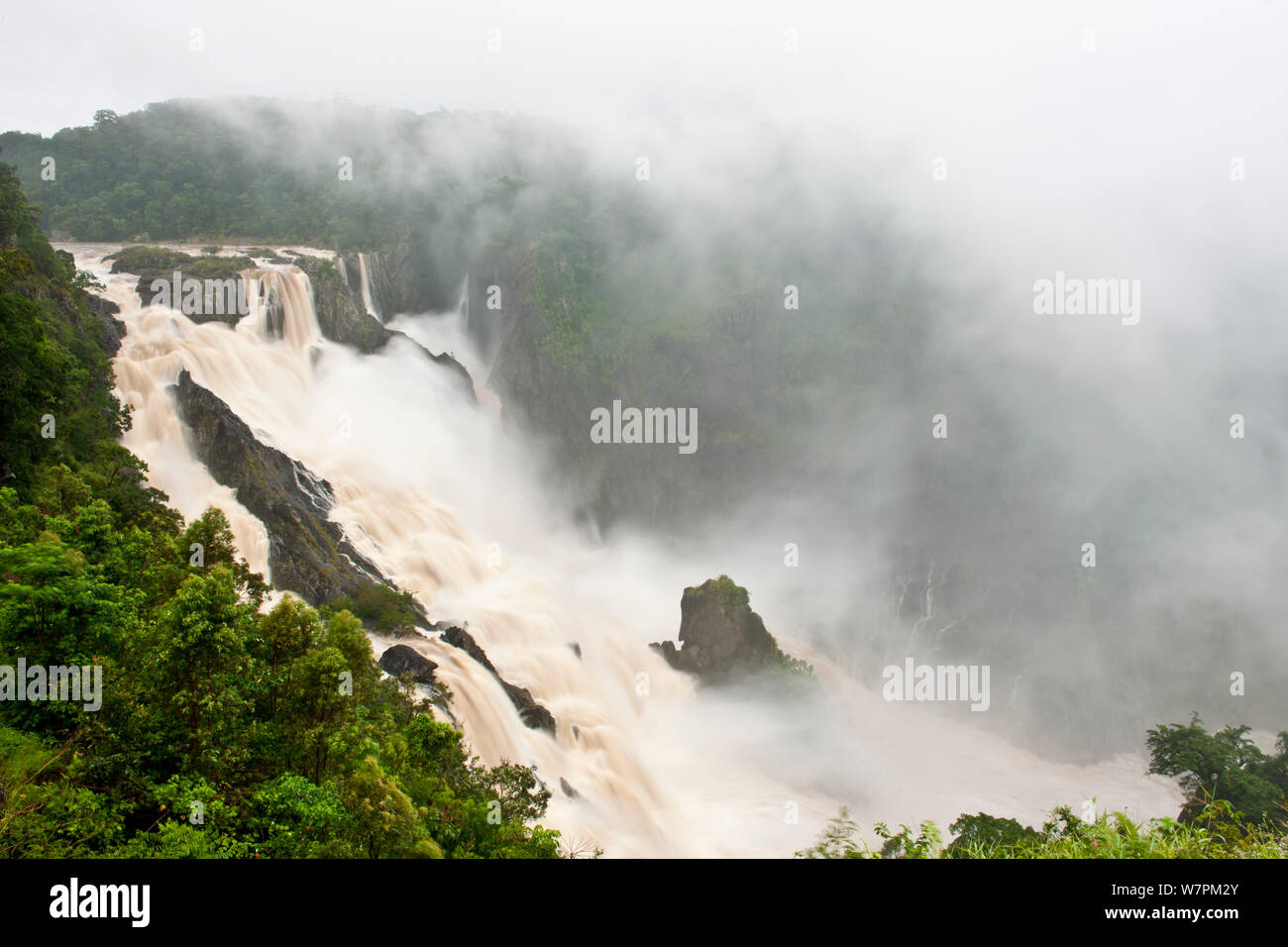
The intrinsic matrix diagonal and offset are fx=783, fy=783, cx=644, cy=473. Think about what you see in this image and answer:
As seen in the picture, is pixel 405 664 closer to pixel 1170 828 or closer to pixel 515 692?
pixel 515 692

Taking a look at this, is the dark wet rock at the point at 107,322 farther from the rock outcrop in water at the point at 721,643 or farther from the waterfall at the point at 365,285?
the rock outcrop in water at the point at 721,643

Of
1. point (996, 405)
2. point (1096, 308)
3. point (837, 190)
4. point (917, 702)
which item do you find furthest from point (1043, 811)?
point (837, 190)

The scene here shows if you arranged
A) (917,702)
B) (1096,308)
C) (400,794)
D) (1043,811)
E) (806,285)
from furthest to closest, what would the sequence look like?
(1096,308) < (806,285) < (917,702) < (1043,811) < (400,794)

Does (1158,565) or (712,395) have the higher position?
(712,395)

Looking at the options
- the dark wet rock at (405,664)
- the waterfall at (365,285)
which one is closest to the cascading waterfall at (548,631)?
the dark wet rock at (405,664)

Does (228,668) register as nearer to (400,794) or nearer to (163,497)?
(400,794)

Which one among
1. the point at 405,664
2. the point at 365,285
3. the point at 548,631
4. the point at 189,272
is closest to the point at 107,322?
the point at 189,272
